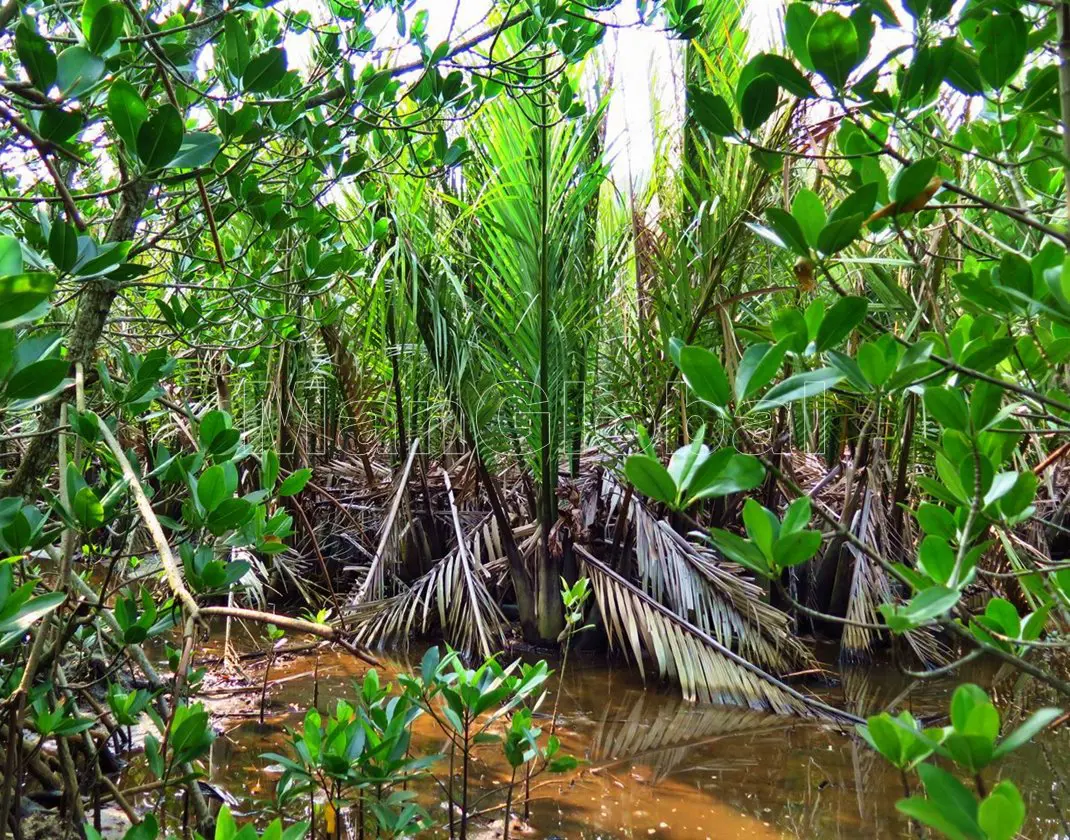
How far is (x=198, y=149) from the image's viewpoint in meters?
0.87

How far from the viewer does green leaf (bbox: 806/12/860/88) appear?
60 centimetres

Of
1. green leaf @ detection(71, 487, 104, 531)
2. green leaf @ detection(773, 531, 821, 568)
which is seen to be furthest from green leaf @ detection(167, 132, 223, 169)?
green leaf @ detection(773, 531, 821, 568)

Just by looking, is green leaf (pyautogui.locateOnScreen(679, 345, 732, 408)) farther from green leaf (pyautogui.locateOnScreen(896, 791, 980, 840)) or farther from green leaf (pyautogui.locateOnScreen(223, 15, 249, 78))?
green leaf (pyautogui.locateOnScreen(223, 15, 249, 78))

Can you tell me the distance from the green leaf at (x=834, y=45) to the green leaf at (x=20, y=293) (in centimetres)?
63

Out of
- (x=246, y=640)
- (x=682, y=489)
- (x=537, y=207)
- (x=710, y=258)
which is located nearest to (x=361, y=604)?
(x=246, y=640)

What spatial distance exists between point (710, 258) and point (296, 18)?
1.91m

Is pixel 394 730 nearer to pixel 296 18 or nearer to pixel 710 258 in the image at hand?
pixel 296 18

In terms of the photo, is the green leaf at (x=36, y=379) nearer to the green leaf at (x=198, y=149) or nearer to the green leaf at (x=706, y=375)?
the green leaf at (x=198, y=149)

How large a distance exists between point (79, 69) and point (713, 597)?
2766 mm

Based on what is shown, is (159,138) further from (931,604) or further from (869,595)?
(869,595)

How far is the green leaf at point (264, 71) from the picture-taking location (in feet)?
3.18

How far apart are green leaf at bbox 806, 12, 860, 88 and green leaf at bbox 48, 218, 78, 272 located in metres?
0.74

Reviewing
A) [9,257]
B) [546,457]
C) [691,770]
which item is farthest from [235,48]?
[546,457]

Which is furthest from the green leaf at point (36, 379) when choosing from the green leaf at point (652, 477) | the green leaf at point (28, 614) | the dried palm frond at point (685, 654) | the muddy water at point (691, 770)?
the dried palm frond at point (685, 654)
